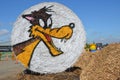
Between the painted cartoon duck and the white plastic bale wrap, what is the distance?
126 mm

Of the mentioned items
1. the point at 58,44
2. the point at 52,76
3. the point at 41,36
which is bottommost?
the point at 52,76

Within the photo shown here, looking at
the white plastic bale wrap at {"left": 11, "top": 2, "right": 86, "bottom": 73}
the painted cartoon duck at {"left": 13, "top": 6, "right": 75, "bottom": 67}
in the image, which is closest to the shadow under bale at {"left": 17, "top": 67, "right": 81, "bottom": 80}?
the white plastic bale wrap at {"left": 11, "top": 2, "right": 86, "bottom": 73}

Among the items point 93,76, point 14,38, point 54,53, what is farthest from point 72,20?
point 93,76

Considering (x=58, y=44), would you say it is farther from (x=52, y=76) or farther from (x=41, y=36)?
(x=52, y=76)

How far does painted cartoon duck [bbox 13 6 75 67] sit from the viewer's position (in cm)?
1420

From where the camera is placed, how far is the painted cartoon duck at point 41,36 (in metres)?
14.2

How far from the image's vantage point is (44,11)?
573 inches

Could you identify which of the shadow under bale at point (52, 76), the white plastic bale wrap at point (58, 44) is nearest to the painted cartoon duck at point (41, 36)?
the white plastic bale wrap at point (58, 44)

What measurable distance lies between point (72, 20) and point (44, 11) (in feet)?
3.94

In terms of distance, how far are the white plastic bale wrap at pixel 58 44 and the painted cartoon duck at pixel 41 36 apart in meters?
0.13

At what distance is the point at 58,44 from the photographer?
14.3 meters

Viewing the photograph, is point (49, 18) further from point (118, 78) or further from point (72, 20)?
point (118, 78)

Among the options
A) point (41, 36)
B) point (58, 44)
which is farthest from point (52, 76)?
point (41, 36)

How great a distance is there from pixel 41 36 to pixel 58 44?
2.47ft
